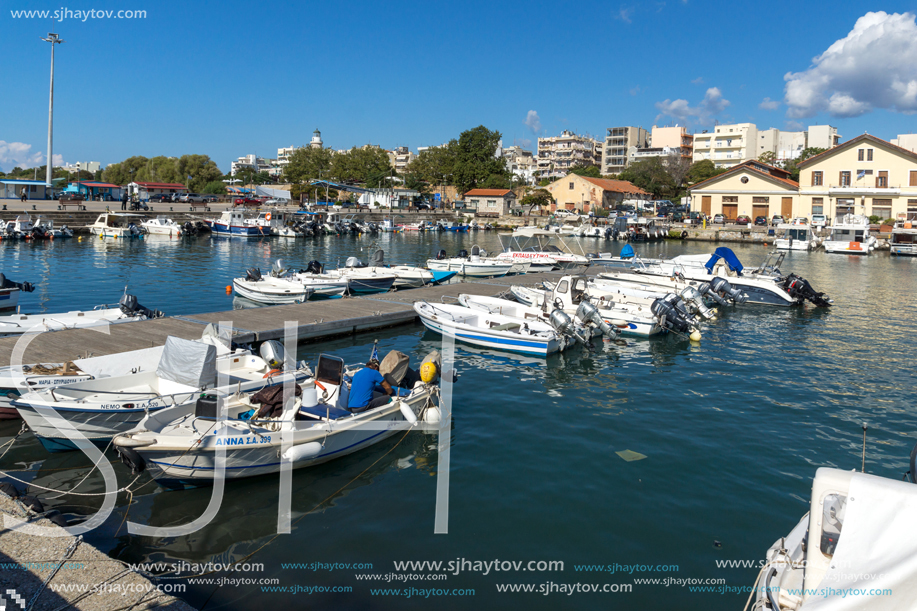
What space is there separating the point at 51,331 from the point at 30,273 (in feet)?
63.7

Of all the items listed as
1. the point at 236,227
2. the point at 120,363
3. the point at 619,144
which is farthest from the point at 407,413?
the point at 619,144

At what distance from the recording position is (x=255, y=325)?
16953 mm

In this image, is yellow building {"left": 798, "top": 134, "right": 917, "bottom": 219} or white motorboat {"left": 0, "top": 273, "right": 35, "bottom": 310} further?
yellow building {"left": 798, "top": 134, "right": 917, "bottom": 219}

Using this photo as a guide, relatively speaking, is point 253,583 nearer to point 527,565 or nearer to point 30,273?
point 527,565

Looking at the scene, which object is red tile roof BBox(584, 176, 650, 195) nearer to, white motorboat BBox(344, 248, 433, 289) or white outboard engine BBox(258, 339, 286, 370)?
white motorboat BBox(344, 248, 433, 289)

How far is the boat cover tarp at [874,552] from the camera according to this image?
4.05 m

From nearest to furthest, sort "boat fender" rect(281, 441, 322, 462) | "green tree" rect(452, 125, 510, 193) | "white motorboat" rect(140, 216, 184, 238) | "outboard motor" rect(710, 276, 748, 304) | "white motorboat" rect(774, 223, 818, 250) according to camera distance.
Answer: "boat fender" rect(281, 441, 322, 462), "outboard motor" rect(710, 276, 748, 304), "white motorboat" rect(140, 216, 184, 238), "white motorboat" rect(774, 223, 818, 250), "green tree" rect(452, 125, 510, 193)

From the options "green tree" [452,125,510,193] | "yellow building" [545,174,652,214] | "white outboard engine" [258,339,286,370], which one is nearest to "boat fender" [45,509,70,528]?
"white outboard engine" [258,339,286,370]

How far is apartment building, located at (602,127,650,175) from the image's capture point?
140 metres

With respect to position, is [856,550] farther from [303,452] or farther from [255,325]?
[255,325]

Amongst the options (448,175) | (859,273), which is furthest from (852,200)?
(448,175)

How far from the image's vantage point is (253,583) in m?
7.11

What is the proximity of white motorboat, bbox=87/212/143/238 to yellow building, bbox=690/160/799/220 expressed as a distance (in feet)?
209

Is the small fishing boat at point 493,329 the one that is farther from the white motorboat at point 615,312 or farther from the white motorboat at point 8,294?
the white motorboat at point 8,294
